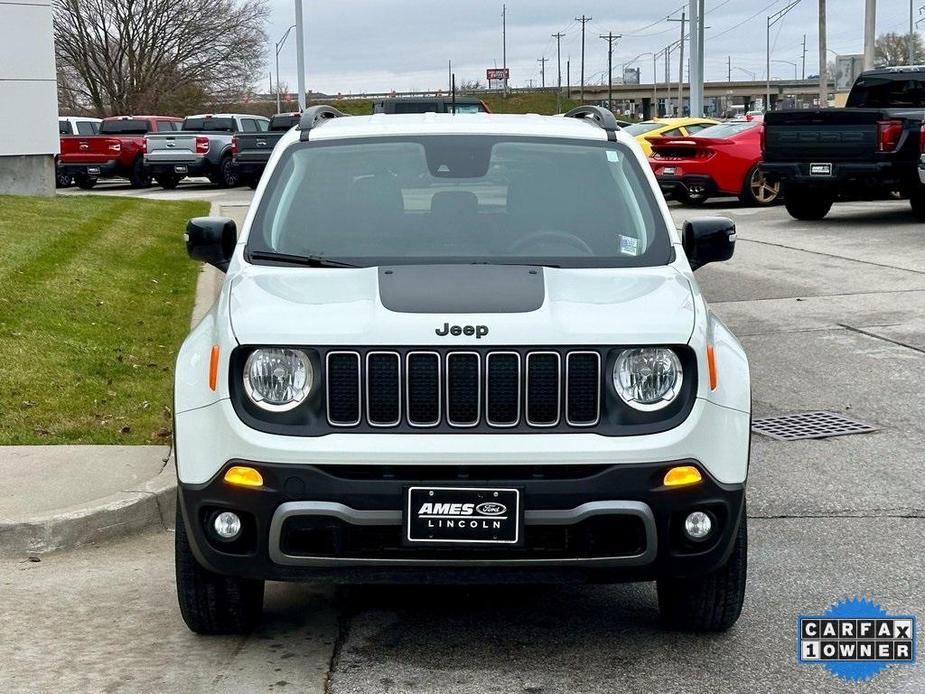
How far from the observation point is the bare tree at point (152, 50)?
61688 millimetres

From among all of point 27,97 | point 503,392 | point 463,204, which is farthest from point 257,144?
point 503,392

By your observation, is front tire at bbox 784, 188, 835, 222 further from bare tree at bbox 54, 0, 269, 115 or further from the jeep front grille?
bare tree at bbox 54, 0, 269, 115

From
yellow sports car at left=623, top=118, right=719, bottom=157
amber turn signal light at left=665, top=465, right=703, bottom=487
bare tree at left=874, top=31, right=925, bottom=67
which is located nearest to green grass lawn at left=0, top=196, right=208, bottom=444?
amber turn signal light at left=665, top=465, right=703, bottom=487

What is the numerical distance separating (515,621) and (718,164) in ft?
66.8

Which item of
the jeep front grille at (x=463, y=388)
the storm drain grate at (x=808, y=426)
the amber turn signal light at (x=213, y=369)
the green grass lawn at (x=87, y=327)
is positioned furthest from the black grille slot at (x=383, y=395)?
the storm drain grate at (x=808, y=426)

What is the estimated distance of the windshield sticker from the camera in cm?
516

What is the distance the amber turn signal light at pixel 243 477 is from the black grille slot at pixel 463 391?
611 millimetres

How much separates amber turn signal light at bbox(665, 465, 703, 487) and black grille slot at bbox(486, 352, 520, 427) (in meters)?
0.50

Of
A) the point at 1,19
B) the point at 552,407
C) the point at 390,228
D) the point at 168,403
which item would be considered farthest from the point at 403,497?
the point at 1,19

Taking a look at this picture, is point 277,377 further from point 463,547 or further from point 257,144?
point 257,144

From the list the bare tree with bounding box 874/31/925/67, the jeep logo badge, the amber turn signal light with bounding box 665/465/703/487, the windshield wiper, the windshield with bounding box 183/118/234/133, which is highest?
the bare tree with bounding box 874/31/925/67

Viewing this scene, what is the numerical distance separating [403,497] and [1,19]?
2111 centimetres

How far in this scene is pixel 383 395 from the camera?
428 cm

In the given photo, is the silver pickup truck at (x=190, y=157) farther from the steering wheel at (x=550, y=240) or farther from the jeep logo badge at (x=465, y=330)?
the jeep logo badge at (x=465, y=330)
